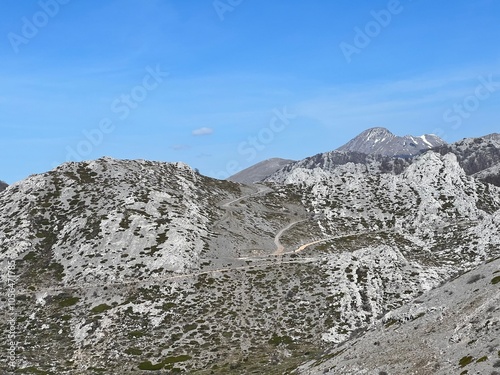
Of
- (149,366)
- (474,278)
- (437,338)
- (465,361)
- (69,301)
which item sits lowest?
(465,361)

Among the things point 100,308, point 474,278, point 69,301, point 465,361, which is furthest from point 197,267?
point 465,361

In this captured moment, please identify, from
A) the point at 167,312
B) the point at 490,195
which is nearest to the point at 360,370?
the point at 167,312

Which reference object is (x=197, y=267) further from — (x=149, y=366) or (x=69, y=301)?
(x=149, y=366)

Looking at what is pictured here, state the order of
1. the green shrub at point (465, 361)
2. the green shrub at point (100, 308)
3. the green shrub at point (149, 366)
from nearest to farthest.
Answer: the green shrub at point (465, 361) < the green shrub at point (149, 366) < the green shrub at point (100, 308)

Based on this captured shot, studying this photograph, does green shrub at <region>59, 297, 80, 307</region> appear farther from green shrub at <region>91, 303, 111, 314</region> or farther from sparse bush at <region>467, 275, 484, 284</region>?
sparse bush at <region>467, 275, 484, 284</region>

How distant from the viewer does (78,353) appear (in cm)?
7881

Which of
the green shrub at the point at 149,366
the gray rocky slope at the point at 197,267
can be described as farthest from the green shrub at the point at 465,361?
the green shrub at the point at 149,366

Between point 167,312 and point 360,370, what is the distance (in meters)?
53.5

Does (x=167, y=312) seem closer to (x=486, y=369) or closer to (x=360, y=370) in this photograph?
(x=360, y=370)

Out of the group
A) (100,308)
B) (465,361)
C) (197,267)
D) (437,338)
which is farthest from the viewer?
(197,267)

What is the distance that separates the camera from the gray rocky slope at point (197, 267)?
78562 mm

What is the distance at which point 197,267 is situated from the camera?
4215 inches

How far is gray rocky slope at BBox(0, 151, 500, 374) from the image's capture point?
3093 inches

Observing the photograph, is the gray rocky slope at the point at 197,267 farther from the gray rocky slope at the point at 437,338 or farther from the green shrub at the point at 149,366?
the gray rocky slope at the point at 437,338
